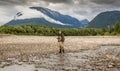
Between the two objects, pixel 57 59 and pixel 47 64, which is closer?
pixel 47 64

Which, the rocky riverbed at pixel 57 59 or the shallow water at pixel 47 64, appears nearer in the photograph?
the shallow water at pixel 47 64

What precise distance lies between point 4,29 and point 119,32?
72.1 m

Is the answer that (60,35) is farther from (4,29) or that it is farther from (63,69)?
(4,29)

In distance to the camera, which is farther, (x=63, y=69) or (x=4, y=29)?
(x=4, y=29)

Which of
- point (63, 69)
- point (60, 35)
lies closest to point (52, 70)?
point (63, 69)

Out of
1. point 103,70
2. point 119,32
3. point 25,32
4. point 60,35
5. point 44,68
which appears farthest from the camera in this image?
point 25,32

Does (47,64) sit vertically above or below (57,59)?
above

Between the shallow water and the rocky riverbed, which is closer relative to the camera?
the shallow water

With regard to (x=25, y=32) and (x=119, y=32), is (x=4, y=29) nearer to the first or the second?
(x=25, y=32)

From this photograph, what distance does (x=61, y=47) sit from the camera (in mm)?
37688

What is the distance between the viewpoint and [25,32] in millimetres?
197000

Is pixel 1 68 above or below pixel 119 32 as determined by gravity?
above

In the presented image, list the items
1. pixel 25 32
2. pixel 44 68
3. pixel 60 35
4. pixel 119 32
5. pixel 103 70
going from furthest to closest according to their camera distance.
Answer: pixel 25 32 < pixel 119 32 < pixel 60 35 < pixel 44 68 < pixel 103 70

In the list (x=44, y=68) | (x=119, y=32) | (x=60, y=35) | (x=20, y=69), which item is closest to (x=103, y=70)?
(x=44, y=68)
